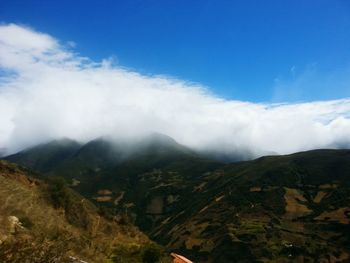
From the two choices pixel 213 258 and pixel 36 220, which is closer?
pixel 36 220

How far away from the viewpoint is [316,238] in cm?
17150

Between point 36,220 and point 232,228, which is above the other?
point 36,220

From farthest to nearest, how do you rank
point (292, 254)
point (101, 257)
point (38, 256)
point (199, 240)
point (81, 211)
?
point (199, 240), point (292, 254), point (81, 211), point (101, 257), point (38, 256)

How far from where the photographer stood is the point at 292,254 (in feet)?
509

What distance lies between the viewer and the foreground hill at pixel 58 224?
139ft

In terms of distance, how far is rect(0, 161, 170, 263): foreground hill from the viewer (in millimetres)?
42406

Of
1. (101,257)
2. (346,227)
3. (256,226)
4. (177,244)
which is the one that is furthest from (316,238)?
(101,257)

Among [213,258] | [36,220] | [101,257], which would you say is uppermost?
[36,220]

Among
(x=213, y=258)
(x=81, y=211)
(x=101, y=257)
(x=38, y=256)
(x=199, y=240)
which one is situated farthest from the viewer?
(x=199, y=240)

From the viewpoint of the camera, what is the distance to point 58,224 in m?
55.8

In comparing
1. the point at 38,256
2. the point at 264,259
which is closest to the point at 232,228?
the point at 264,259

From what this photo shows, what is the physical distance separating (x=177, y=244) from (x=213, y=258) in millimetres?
27870

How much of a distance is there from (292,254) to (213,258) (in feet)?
105

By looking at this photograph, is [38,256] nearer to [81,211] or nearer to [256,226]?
[81,211]
